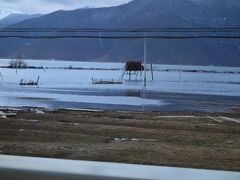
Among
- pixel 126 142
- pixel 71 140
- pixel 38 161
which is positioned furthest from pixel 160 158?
pixel 38 161

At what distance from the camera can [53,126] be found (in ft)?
67.8

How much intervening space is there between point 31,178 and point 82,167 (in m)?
0.22

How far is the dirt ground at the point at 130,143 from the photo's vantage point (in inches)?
491

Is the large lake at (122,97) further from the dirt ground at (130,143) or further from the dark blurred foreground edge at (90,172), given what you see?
the dark blurred foreground edge at (90,172)

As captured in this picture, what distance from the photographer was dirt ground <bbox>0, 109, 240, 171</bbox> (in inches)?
491

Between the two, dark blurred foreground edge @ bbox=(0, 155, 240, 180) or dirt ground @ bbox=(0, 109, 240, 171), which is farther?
dirt ground @ bbox=(0, 109, 240, 171)

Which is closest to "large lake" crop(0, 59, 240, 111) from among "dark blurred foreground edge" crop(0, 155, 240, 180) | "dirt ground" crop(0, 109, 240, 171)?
"dirt ground" crop(0, 109, 240, 171)

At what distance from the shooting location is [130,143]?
617 inches

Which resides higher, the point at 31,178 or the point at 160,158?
the point at 31,178

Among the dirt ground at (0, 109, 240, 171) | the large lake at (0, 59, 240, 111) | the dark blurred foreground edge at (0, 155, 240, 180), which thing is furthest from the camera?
the large lake at (0, 59, 240, 111)

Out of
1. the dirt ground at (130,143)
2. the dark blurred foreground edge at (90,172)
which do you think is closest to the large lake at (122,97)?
the dirt ground at (130,143)

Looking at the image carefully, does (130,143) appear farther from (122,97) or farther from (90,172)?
(122,97)

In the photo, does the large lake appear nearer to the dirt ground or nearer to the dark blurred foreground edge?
the dirt ground

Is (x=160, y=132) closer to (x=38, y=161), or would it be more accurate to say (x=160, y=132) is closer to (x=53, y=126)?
(x=53, y=126)
